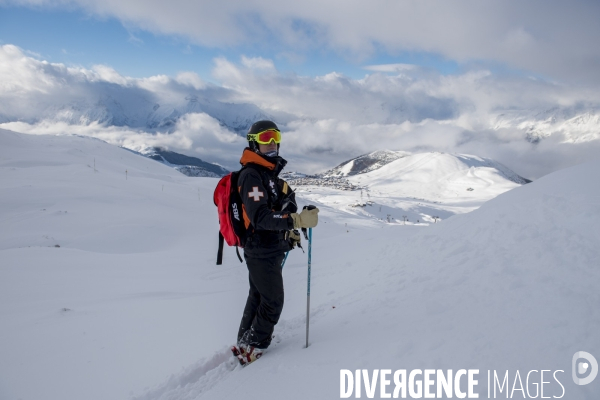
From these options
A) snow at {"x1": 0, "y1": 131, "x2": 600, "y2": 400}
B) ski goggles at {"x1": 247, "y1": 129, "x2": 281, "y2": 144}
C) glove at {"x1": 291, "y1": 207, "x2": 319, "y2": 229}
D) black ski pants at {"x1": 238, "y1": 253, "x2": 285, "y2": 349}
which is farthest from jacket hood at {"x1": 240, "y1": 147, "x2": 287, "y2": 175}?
snow at {"x1": 0, "y1": 131, "x2": 600, "y2": 400}

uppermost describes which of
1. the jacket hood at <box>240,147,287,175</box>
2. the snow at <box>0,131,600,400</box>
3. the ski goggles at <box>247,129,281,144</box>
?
the ski goggles at <box>247,129,281,144</box>

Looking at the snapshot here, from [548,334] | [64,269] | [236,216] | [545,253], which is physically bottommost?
[64,269]

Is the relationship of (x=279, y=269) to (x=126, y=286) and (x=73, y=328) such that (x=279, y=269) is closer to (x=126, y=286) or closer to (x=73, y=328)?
(x=73, y=328)

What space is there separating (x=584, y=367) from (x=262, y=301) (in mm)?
3435

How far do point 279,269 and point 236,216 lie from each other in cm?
96

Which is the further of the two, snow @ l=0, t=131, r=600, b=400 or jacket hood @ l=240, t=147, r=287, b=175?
jacket hood @ l=240, t=147, r=287, b=175

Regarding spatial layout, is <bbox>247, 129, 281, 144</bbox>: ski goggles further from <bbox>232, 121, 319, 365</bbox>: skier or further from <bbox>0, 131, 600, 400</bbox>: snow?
<bbox>0, 131, 600, 400</bbox>: snow

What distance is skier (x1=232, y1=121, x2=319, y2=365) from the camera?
4.00 meters

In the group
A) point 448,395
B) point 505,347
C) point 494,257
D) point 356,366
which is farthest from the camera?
point 494,257

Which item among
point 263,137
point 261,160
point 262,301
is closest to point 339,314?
point 262,301

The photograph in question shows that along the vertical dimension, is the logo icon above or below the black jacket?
below

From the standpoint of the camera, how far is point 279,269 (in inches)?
176

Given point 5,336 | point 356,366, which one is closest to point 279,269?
point 356,366

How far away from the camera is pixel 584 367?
279cm
